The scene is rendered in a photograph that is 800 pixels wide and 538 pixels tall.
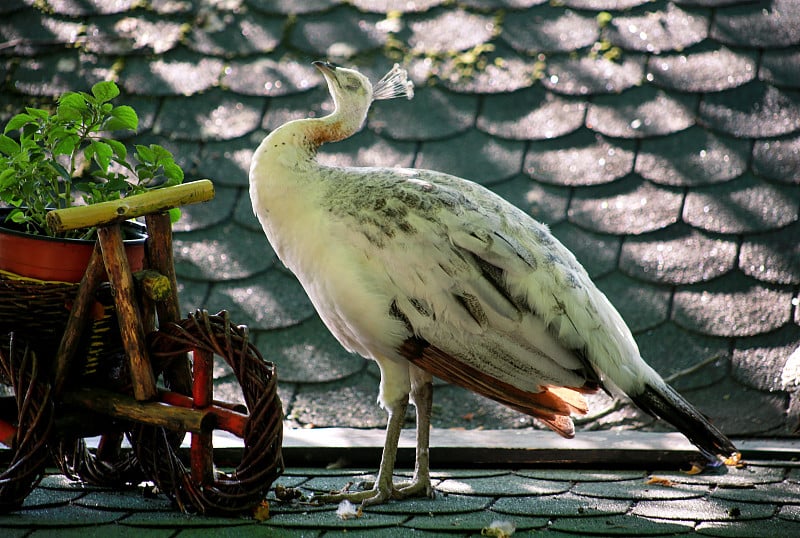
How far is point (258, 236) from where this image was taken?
413 cm

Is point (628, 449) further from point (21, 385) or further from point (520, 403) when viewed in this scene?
point (21, 385)

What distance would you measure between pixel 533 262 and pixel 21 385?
148 cm

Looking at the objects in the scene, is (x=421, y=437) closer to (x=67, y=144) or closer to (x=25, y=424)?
(x=25, y=424)

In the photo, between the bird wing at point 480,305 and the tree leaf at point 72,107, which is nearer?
the tree leaf at point 72,107

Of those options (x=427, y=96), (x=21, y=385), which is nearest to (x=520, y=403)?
(x=21, y=385)

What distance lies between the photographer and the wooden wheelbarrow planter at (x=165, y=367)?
2.69m

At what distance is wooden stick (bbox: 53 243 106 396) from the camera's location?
273 cm

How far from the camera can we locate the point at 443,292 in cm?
293

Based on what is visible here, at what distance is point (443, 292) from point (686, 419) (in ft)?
2.77

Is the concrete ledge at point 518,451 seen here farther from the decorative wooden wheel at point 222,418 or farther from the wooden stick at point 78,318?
the wooden stick at point 78,318

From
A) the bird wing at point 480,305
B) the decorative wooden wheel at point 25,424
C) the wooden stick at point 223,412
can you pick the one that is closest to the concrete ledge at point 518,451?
the bird wing at point 480,305

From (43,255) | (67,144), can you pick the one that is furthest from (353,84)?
(43,255)

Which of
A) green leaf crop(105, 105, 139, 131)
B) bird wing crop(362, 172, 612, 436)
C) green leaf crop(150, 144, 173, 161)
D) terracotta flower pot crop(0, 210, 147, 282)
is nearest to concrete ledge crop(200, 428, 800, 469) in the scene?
bird wing crop(362, 172, 612, 436)

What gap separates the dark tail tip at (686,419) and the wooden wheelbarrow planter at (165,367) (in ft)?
3.80
